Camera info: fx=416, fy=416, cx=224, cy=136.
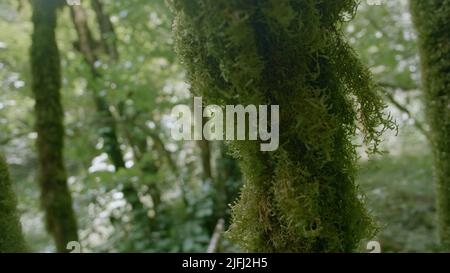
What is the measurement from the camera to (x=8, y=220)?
213 centimetres

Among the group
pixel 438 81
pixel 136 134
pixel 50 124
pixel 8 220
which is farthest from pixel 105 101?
pixel 438 81

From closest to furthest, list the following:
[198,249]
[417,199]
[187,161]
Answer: [198,249] < [417,199] < [187,161]

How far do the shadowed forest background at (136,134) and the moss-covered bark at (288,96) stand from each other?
3.25 m

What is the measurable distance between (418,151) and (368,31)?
160 inches

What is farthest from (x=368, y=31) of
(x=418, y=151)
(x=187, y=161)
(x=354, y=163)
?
(x=354, y=163)

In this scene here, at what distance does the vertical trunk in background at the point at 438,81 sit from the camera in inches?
112

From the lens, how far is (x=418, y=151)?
980 cm

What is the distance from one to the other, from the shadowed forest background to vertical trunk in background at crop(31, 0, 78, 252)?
1cm

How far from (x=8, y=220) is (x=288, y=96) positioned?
5.19 ft

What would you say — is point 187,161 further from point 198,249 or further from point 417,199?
point 417,199

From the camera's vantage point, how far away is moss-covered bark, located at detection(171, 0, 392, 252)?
1479 millimetres

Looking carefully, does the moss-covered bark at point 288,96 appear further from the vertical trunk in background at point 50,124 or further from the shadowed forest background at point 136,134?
the shadowed forest background at point 136,134

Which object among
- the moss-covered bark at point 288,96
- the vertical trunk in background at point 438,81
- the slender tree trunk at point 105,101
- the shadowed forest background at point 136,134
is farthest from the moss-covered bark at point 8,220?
the slender tree trunk at point 105,101

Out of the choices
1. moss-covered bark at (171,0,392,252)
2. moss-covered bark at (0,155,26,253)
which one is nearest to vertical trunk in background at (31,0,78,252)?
moss-covered bark at (0,155,26,253)
